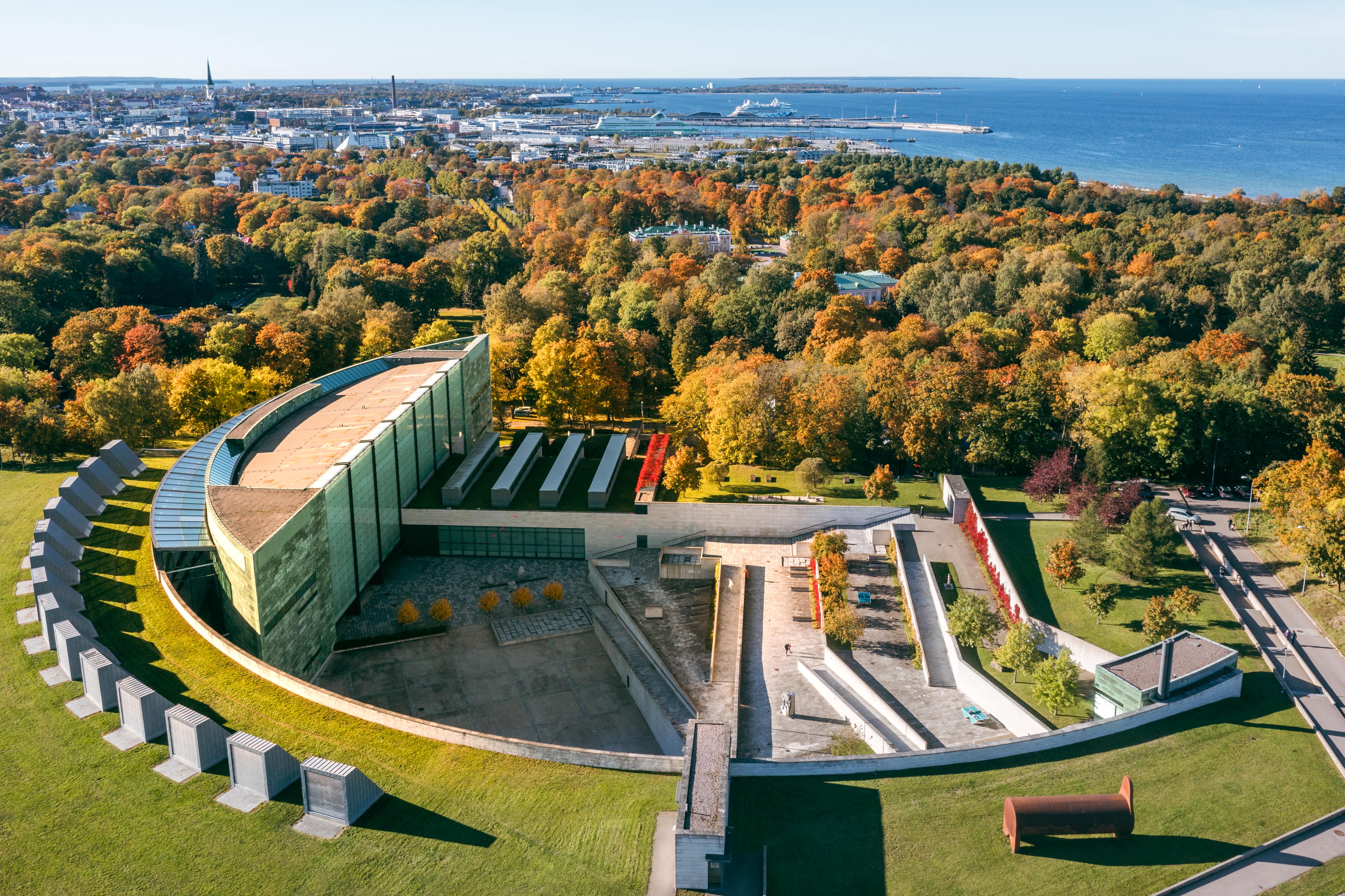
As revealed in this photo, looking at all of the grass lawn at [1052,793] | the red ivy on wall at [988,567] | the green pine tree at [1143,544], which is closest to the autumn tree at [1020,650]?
the red ivy on wall at [988,567]

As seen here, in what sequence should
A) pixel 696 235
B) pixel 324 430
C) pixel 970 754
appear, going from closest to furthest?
pixel 970 754, pixel 324 430, pixel 696 235

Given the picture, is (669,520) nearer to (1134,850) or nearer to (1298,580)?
(1134,850)

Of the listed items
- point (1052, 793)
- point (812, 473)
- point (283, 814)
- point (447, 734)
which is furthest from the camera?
point (812, 473)

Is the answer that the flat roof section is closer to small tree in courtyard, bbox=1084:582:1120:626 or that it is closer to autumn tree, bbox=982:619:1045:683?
autumn tree, bbox=982:619:1045:683

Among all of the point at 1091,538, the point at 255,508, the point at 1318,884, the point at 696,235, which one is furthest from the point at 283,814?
the point at 696,235

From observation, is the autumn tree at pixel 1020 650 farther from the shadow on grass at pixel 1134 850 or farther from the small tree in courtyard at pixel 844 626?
the shadow on grass at pixel 1134 850

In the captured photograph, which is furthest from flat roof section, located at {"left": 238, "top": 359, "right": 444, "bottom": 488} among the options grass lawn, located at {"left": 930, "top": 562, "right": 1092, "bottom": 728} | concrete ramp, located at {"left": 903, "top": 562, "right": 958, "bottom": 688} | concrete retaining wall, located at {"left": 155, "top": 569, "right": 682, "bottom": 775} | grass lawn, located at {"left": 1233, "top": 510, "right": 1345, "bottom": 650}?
grass lawn, located at {"left": 1233, "top": 510, "right": 1345, "bottom": 650}
